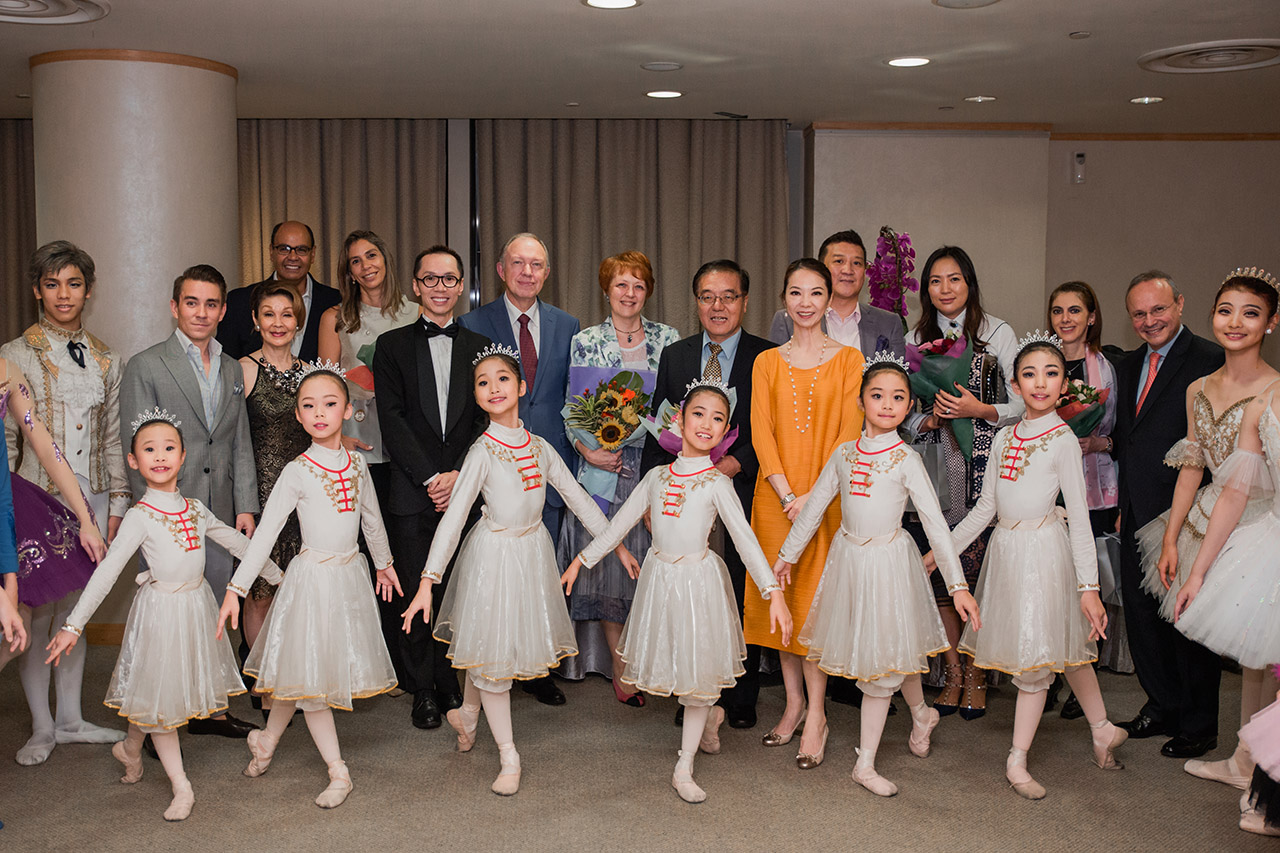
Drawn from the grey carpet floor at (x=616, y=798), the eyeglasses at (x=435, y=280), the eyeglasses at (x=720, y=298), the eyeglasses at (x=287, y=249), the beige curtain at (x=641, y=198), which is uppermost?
the beige curtain at (x=641, y=198)

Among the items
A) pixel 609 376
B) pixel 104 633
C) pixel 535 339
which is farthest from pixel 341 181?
pixel 609 376

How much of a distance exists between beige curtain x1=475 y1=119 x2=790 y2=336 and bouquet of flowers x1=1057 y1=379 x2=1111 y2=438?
3.84m

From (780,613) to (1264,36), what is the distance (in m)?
3.54

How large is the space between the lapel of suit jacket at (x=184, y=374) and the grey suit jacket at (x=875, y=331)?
2221 mm

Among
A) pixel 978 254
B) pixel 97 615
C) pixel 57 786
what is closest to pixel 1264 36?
pixel 978 254

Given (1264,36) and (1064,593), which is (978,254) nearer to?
(1264,36)

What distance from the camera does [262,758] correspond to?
3711mm

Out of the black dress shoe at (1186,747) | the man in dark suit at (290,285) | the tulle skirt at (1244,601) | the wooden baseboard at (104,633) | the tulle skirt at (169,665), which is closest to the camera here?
the tulle skirt at (1244,601)

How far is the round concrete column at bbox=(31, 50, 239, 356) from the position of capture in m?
5.20

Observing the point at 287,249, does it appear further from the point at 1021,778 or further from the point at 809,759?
the point at 1021,778

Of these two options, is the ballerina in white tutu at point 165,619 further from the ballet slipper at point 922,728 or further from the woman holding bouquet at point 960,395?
the woman holding bouquet at point 960,395

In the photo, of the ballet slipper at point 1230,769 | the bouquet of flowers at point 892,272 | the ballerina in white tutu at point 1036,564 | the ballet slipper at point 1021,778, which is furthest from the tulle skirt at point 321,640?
the ballet slipper at point 1230,769

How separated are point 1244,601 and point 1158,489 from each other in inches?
33.2

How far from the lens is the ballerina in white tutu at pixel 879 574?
3475 millimetres
